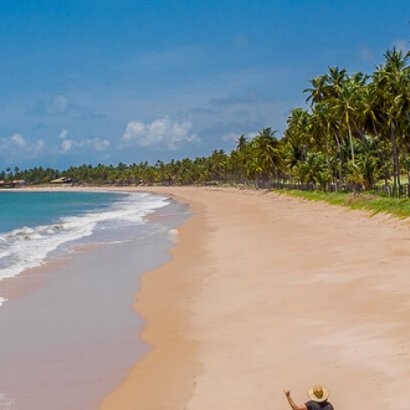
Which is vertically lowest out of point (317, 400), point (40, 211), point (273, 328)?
point (40, 211)

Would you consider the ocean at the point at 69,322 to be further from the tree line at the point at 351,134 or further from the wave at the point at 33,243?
the tree line at the point at 351,134

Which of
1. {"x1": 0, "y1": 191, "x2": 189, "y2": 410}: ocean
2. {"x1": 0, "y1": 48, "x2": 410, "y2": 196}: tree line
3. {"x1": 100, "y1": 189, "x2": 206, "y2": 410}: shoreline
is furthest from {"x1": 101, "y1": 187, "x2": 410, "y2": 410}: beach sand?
{"x1": 0, "y1": 48, "x2": 410, "y2": 196}: tree line

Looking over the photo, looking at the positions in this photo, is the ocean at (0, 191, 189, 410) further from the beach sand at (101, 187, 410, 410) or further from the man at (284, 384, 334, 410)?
the man at (284, 384, 334, 410)

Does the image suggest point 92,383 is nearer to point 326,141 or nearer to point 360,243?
point 360,243

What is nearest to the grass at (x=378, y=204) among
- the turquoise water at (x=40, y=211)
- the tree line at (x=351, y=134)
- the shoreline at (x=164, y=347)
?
the tree line at (x=351, y=134)

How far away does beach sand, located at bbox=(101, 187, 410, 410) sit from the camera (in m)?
9.31

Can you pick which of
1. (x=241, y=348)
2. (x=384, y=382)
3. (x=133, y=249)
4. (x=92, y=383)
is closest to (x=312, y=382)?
(x=384, y=382)

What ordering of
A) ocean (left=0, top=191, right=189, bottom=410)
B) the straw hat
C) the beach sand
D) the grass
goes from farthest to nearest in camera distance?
the grass → ocean (left=0, top=191, right=189, bottom=410) → the beach sand → the straw hat

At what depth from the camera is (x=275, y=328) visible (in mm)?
13109

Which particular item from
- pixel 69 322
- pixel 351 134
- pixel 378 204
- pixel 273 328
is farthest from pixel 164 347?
pixel 351 134

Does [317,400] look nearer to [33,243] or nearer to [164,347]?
[164,347]

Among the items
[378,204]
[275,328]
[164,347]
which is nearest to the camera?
[164,347]

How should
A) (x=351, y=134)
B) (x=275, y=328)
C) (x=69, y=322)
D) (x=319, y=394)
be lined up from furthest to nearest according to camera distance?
(x=351, y=134), (x=69, y=322), (x=275, y=328), (x=319, y=394)

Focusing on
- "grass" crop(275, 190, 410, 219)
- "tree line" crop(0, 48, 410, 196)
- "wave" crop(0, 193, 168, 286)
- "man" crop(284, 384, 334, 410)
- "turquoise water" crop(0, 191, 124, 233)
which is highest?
"tree line" crop(0, 48, 410, 196)
